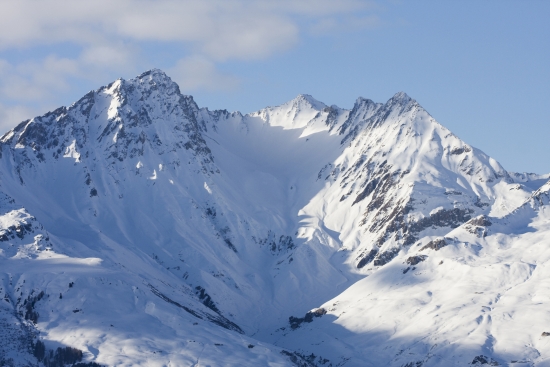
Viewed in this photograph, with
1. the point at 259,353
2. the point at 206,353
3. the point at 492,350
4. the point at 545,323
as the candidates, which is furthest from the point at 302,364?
the point at 545,323

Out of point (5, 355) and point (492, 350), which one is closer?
point (5, 355)

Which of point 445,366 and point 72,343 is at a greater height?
point 445,366

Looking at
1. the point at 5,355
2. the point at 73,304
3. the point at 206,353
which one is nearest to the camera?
the point at 5,355

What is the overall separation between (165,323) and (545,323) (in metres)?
81.8

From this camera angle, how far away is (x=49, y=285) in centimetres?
19912

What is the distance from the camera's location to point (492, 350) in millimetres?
192500

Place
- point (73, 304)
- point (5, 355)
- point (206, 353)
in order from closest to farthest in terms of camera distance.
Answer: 1. point (5, 355)
2. point (206, 353)
3. point (73, 304)

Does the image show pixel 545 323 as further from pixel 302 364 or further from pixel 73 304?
pixel 73 304

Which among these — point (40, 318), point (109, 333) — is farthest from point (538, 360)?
point (40, 318)

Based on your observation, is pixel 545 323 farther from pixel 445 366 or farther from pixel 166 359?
pixel 166 359

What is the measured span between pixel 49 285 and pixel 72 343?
23796 mm

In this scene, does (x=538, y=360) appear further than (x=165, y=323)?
No

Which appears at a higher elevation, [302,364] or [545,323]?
[545,323]

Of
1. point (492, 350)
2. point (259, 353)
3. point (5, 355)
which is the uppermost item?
point (492, 350)
